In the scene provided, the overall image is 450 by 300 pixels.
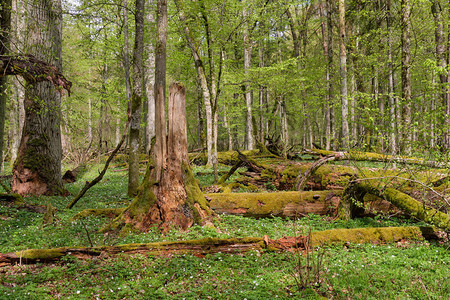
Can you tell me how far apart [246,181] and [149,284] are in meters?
8.16

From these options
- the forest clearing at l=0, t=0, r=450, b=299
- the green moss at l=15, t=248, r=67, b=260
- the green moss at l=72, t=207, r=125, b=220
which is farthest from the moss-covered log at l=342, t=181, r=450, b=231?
the green moss at l=72, t=207, r=125, b=220

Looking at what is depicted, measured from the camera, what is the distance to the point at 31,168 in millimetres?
10055

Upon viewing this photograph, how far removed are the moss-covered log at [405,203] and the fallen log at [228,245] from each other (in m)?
0.42

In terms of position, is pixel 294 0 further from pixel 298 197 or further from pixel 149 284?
pixel 149 284

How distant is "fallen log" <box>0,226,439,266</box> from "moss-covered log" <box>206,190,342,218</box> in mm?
2181

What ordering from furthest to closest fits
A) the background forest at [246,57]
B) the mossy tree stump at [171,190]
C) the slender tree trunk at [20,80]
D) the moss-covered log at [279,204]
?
the background forest at [246,57] → the slender tree trunk at [20,80] → the moss-covered log at [279,204] → the mossy tree stump at [171,190]

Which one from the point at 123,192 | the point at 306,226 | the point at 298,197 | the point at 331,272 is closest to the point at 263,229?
the point at 306,226

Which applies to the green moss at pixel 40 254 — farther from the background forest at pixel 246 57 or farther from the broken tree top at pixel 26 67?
the background forest at pixel 246 57

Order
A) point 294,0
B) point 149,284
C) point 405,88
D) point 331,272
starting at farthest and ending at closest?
point 294,0, point 405,88, point 331,272, point 149,284

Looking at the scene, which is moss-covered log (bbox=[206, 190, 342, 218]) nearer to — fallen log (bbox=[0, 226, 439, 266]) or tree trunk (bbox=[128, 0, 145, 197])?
fallen log (bbox=[0, 226, 439, 266])

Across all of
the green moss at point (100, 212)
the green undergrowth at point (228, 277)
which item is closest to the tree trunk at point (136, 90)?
the green moss at point (100, 212)

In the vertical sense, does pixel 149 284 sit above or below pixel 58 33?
below

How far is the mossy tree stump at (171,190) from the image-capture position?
260 inches

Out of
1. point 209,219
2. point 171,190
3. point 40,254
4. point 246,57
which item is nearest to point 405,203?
point 209,219
